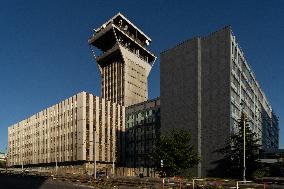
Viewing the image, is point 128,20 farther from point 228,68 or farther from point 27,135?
point 228,68

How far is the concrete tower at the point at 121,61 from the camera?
142375 mm

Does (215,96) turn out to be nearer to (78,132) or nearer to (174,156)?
(174,156)

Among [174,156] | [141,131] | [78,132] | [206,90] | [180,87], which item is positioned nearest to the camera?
[174,156]

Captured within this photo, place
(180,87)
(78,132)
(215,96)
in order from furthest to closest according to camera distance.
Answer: (78,132) < (180,87) < (215,96)

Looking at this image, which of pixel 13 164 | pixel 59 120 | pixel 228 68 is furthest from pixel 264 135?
pixel 13 164

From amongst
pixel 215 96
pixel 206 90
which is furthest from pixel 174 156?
pixel 206 90

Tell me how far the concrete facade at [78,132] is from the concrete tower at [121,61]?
23528 millimetres

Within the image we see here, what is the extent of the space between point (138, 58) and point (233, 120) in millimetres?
80028

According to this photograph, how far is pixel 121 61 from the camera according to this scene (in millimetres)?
145125

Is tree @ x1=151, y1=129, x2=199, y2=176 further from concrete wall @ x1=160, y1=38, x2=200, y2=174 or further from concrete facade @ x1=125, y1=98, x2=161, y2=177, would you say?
concrete facade @ x1=125, y1=98, x2=161, y2=177

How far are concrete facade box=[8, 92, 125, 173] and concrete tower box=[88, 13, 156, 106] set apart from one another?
23528mm

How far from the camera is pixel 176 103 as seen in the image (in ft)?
285

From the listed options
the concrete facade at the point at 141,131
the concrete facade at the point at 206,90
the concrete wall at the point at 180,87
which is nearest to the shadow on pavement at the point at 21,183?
the concrete facade at the point at 206,90

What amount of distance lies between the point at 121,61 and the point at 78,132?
47026 millimetres
